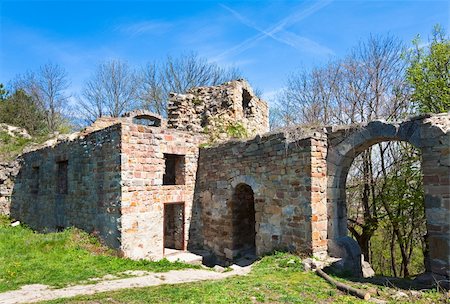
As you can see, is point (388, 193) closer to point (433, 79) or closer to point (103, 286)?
point (433, 79)

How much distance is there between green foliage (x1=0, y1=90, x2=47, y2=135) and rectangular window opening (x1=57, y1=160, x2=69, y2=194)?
11.7 m

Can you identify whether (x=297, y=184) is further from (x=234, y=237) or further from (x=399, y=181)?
(x=399, y=181)

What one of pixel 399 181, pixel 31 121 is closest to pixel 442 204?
pixel 399 181

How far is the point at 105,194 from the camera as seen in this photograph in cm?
880

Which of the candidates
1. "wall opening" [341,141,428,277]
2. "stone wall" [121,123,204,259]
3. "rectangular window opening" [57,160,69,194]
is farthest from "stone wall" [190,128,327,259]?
"rectangular window opening" [57,160,69,194]

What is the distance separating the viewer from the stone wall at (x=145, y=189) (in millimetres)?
8414

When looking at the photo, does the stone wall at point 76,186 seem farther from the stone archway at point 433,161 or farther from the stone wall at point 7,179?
the stone archway at point 433,161

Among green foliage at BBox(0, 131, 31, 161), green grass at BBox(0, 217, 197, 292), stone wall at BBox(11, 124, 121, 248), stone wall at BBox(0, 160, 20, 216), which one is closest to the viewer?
green grass at BBox(0, 217, 197, 292)

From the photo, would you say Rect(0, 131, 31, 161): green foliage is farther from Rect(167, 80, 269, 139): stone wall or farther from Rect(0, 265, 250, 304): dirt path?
Rect(0, 265, 250, 304): dirt path

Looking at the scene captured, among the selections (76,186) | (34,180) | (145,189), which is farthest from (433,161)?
(34,180)

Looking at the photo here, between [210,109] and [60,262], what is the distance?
724 cm

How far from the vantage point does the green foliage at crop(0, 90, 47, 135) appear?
20797 millimetres

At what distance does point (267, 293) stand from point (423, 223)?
7.70 metres

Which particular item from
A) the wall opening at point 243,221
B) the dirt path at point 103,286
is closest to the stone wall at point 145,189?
the wall opening at point 243,221
